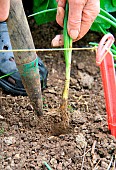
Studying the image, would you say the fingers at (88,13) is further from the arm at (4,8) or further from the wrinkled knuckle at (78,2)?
the arm at (4,8)

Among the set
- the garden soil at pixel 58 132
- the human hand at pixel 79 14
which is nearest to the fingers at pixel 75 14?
the human hand at pixel 79 14

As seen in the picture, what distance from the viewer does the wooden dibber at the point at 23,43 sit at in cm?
134

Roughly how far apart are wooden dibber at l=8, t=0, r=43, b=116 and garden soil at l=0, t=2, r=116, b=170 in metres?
0.17

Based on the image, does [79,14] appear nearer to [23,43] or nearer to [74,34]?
[74,34]

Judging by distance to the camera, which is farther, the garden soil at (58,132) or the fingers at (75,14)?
the garden soil at (58,132)

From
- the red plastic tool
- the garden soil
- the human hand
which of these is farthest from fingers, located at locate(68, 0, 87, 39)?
the garden soil

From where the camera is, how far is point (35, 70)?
4.59ft

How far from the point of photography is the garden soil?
52.6 inches

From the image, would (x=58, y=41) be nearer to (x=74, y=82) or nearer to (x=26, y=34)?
(x=26, y=34)

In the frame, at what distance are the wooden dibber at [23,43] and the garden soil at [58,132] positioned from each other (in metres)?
0.17

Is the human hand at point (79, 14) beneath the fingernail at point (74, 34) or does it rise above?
above

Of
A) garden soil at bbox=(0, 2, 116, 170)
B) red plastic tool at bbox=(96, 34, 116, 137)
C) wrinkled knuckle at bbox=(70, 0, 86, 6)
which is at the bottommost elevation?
garden soil at bbox=(0, 2, 116, 170)

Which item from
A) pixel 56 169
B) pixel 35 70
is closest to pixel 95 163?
pixel 56 169

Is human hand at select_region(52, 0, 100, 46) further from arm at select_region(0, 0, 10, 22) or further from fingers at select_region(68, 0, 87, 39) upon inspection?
arm at select_region(0, 0, 10, 22)
